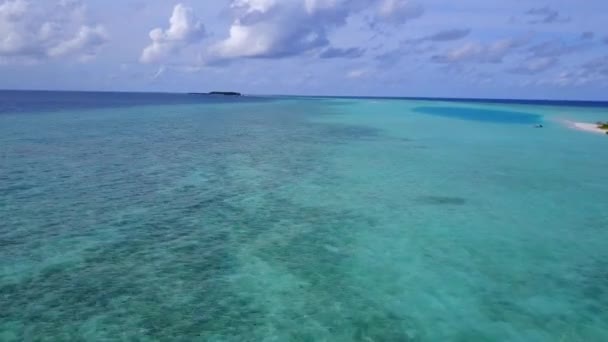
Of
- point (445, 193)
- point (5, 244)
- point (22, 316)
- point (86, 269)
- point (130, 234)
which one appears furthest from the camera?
point (445, 193)

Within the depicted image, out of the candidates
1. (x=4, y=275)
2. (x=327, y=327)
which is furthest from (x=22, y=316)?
(x=327, y=327)

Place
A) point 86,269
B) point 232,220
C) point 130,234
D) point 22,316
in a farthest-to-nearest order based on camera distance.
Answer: point 232,220 → point 130,234 → point 86,269 → point 22,316

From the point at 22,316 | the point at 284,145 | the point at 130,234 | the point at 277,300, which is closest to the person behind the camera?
the point at 22,316

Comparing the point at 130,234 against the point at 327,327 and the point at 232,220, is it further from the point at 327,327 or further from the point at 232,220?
the point at 327,327

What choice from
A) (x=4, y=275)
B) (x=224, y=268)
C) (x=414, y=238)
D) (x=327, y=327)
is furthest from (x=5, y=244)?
(x=414, y=238)

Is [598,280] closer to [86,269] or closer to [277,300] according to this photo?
[277,300]

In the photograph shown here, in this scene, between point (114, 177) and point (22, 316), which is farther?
point (114, 177)
